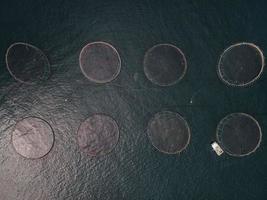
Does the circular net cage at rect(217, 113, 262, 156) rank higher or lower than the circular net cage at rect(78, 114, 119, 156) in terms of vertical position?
lower

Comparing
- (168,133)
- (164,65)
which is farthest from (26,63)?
(168,133)

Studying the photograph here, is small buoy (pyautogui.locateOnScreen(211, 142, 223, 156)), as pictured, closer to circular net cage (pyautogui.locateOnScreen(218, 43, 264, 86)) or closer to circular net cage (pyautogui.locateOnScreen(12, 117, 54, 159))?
circular net cage (pyautogui.locateOnScreen(218, 43, 264, 86))

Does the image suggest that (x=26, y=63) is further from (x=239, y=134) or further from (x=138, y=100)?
(x=239, y=134)

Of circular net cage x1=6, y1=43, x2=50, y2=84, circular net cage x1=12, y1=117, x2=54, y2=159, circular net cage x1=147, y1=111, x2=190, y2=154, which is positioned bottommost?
circular net cage x1=147, y1=111, x2=190, y2=154

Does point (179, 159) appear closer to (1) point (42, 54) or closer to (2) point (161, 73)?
(2) point (161, 73)

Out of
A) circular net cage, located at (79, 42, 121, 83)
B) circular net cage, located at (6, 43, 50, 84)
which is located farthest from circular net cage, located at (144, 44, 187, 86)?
circular net cage, located at (6, 43, 50, 84)

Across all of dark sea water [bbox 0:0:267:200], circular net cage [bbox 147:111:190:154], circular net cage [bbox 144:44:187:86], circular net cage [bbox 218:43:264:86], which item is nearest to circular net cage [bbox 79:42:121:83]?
dark sea water [bbox 0:0:267:200]

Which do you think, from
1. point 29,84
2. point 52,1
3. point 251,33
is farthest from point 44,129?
point 251,33

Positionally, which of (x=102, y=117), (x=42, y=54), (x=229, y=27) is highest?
(x=42, y=54)
